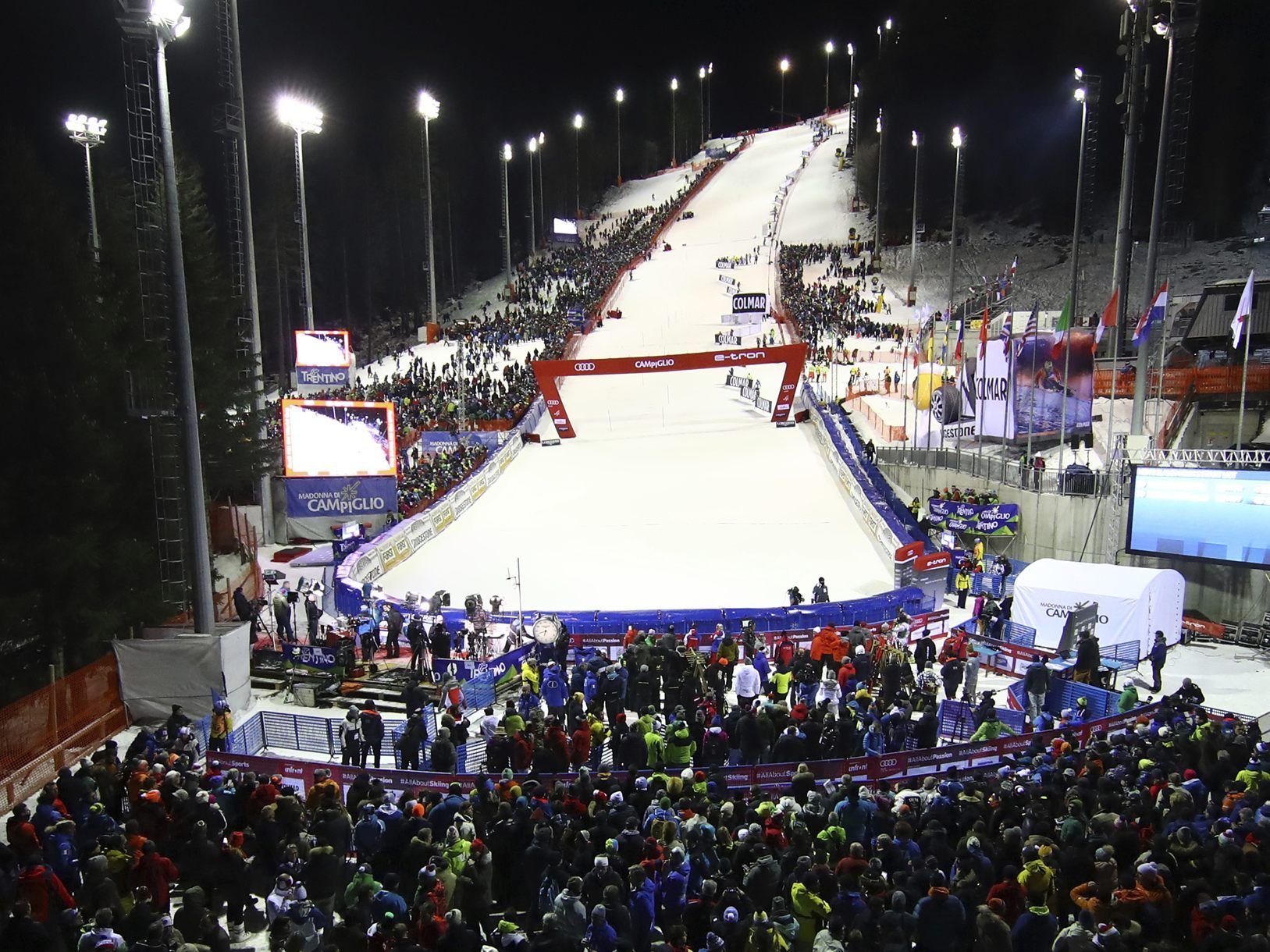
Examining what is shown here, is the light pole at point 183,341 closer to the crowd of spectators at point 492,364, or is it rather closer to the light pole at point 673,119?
the crowd of spectators at point 492,364

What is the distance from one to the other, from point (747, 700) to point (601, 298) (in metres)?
43.3

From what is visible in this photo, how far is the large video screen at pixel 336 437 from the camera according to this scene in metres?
23.3

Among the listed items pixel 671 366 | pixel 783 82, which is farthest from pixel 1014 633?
pixel 783 82

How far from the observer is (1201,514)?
19.2 meters

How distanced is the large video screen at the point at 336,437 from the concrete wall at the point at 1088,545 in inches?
637

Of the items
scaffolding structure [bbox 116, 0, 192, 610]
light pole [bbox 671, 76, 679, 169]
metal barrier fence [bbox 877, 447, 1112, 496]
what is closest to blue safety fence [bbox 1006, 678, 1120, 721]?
metal barrier fence [bbox 877, 447, 1112, 496]

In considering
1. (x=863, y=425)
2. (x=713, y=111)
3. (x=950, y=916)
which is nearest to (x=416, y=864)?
(x=950, y=916)

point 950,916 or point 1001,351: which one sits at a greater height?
point 1001,351

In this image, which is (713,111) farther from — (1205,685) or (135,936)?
(135,936)

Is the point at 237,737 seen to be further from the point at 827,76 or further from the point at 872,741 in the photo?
the point at 827,76

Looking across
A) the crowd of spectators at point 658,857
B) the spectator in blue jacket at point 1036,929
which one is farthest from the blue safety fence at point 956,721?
the spectator in blue jacket at point 1036,929

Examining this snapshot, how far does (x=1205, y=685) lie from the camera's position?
16.2m

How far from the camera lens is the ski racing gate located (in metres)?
35.6

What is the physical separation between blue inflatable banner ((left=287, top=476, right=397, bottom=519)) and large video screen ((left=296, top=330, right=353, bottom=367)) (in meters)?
5.98
